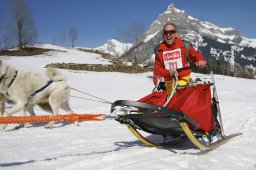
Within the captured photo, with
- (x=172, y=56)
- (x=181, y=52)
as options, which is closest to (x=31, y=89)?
(x=172, y=56)

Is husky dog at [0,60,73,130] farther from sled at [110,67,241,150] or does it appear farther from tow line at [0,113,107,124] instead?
tow line at [0,113,107,124]

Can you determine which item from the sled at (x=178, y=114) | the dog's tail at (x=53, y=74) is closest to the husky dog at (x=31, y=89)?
the dog's tail at (x=53, y=74)

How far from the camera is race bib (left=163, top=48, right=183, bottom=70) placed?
5.59m

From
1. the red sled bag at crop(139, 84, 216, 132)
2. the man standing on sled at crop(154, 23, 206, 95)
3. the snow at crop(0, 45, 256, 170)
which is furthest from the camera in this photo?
the man standing on sled at crop(154, 23, 206, 95)

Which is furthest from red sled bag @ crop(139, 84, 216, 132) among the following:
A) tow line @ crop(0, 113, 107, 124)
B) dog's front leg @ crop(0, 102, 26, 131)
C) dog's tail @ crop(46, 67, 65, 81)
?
dog's tail @ crop(46, 67, 65, 81)

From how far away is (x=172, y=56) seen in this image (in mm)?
5605

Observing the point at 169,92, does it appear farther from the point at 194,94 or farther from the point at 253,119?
the point at 253,119

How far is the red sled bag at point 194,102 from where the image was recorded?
4.95m

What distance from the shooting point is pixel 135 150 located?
211 inches

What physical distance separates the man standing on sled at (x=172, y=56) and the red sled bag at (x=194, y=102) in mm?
314

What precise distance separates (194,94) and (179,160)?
1.03 metres

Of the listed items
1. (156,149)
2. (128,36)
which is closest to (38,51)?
(128,36)

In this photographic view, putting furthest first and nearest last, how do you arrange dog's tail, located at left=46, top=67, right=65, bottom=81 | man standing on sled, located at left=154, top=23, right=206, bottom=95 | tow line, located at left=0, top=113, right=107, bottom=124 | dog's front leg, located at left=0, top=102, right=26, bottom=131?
dog's tail, located at left=46, top=67, right=65, bottom=81, dog's front leg, located at left=0, top=102, right=26, bottom=131, man standing on sled, located at left=154, top=23, right=206, bottom=95, tow line, located at left=0, top=113, right=107, bottom=124

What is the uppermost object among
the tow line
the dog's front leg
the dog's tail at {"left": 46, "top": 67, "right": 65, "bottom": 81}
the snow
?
the dog's tail at {"left": 46, "top": 67, "right": 65, "bottom": 81}
